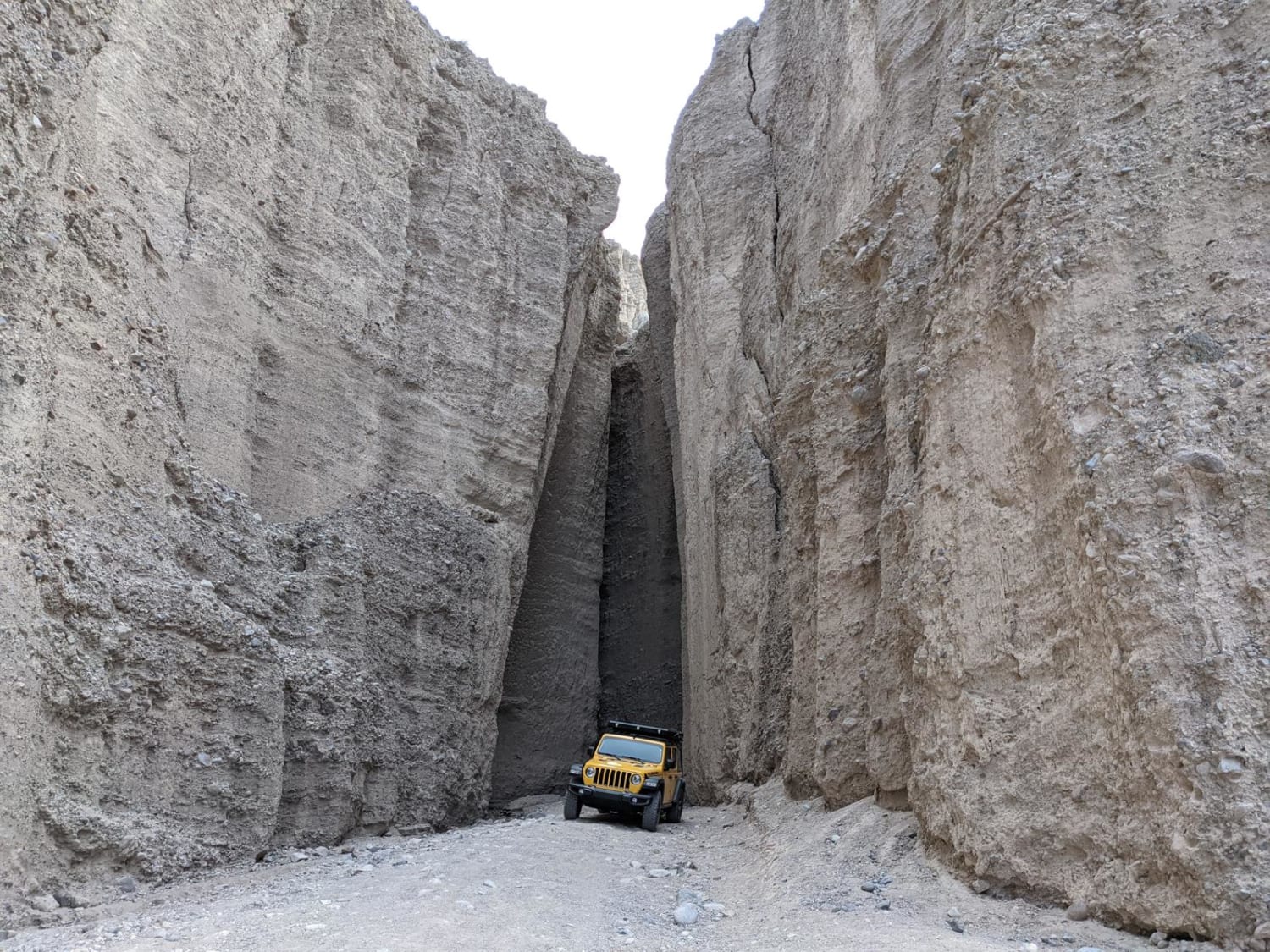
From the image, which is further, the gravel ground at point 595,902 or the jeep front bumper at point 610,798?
the jeep front bumper at point 610,798

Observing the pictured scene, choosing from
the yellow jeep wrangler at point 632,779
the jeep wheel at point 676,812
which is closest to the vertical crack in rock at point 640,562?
the yellow jeep wrangler at point 632,779

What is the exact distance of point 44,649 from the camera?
7648 millimetres

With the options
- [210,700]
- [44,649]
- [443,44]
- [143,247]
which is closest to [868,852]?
[210,700]

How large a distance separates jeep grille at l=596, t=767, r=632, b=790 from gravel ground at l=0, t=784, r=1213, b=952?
1326 mm

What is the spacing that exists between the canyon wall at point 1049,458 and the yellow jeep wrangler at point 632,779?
177 centimetres

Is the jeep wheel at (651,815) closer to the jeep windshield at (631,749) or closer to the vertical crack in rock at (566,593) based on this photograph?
the jeep windshield at (631,749)

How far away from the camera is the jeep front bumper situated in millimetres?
11523

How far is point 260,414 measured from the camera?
11359mm

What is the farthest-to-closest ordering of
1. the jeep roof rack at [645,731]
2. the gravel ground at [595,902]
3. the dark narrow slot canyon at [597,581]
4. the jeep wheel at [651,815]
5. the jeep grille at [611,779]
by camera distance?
the dark narrow slot canyon at [597,581] → the jeep roof rack at [645,731] → the jeep grille at [611,779] → the jeep wheel at [651,815] → the gravel ground at [595,902]

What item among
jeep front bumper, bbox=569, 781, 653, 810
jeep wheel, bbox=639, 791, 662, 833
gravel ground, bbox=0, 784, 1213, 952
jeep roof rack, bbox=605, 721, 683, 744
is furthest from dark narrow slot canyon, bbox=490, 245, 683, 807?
gravel ground, bbox=0, 784, 1213, 952

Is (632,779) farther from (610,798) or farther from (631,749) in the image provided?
(631,749)

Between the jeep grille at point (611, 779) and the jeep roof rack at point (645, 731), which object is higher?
the jeep roof rack at point (645, 731)

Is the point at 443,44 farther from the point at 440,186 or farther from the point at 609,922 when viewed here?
the point at 609,922

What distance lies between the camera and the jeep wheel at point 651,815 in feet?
37.6
